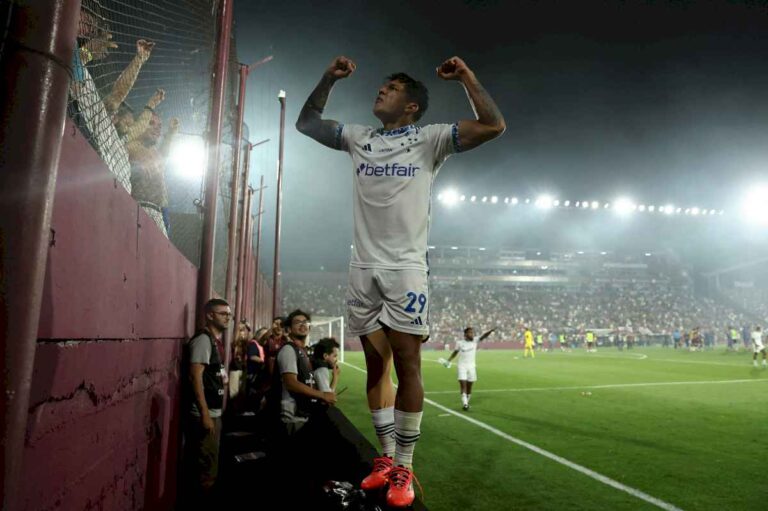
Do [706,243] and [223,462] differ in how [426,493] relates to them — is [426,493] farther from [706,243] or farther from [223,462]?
[706,243]

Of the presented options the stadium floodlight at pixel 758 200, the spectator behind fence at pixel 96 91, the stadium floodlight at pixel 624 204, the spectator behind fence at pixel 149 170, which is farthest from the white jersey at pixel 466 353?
the stadium floodlight at pixel 624 204

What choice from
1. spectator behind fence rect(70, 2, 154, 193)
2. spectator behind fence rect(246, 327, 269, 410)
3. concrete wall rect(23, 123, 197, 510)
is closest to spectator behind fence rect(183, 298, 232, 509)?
concrete wall rect(23, 123, 197, 510)

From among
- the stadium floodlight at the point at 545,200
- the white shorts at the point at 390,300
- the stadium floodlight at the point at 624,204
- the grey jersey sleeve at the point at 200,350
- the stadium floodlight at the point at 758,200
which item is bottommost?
the grey jersey sleeve at the point at 200,350

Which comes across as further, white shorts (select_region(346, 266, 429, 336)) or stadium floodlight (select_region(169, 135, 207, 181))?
stadium floodlight (select_region(169, 135, 207, 181))

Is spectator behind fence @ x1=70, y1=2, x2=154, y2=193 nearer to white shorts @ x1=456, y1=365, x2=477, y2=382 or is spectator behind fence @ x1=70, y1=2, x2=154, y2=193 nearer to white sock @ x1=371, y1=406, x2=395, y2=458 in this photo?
white sock @ x1=371, y1=406, x2=395, y2=458

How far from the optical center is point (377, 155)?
2959 millimetres

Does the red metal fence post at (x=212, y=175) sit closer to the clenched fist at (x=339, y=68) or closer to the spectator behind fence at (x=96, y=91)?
the spectator behind fence at (x=96, y=91)

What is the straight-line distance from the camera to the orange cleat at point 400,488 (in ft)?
8.02

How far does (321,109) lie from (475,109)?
1012mm

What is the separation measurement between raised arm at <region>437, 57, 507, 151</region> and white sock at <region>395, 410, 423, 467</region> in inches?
61.0

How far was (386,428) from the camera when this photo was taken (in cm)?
297

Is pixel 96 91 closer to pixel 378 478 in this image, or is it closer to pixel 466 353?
pixel 378 478

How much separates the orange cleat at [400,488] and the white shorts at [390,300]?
72 cm

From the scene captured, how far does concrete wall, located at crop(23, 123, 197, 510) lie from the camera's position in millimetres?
1427
